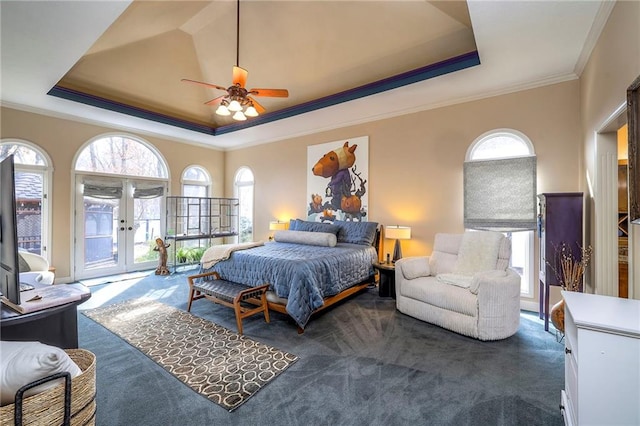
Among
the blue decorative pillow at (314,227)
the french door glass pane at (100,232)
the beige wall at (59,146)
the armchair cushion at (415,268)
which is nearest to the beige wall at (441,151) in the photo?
the blue decorative pillow at (314,227)

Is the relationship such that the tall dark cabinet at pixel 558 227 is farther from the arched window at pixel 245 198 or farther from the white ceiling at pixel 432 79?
the arched window at pixel 245 198

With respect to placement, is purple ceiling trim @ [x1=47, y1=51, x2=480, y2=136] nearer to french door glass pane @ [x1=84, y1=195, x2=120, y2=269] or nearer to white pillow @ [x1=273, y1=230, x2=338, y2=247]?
french door glass pane @ [x1=84, y1=195, x2=120, y2=269]

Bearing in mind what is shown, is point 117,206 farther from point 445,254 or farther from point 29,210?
point 445,254

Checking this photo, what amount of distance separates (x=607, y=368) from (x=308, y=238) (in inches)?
144

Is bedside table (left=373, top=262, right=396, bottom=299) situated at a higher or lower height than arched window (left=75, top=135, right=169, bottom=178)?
lower

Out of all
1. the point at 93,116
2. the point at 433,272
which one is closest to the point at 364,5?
the point at 433,272

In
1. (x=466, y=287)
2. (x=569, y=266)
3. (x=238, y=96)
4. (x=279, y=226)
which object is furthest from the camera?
(x=279, y=226)

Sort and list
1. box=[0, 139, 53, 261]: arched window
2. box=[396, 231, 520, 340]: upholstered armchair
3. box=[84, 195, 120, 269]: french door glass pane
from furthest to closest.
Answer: box=[84, 195, 120, 269]: french door glass pane
box=[0, 139, 53, 261]: arched window
box=[396, 231, 520, 340]: upholstered armchair

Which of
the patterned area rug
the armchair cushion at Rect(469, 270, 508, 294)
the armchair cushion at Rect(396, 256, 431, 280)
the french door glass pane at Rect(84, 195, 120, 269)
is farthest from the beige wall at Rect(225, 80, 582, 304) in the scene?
the french door glass pane at Rect(84, 195, 120, 269)

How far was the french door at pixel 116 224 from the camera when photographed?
205 inches

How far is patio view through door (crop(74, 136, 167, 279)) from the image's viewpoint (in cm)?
521

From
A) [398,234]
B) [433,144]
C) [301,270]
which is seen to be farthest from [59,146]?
[433,144]

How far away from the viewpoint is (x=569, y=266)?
294 cm

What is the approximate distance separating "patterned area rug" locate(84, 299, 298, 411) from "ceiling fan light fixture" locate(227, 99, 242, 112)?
2.48 m
